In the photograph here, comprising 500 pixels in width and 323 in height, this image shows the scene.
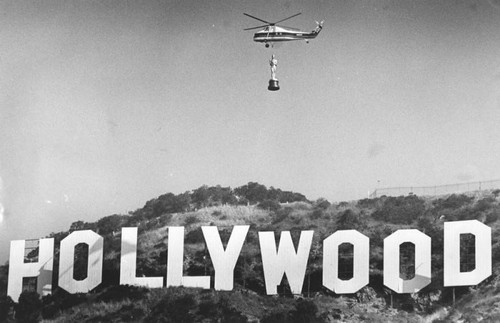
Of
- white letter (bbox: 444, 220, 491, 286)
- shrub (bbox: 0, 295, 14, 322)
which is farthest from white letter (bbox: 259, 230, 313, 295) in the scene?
shrub (bbox: 0, 295, 14, 322)

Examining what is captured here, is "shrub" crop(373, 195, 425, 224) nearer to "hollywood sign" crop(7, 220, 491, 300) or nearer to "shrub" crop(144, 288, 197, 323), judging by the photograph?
"hollywood sign" crop(7, 220, 491, 300)

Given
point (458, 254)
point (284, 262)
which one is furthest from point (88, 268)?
point (458, 254)

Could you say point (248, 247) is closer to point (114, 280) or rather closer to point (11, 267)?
point (114, 280)

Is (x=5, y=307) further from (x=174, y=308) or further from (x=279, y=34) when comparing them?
(x=279, y=34)

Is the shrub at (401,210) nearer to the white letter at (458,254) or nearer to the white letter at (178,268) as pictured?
the white letter at (458,254)

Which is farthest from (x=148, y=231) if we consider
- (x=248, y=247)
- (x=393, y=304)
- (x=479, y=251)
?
(x=479, y=251)

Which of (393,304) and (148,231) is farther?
(148,231)
